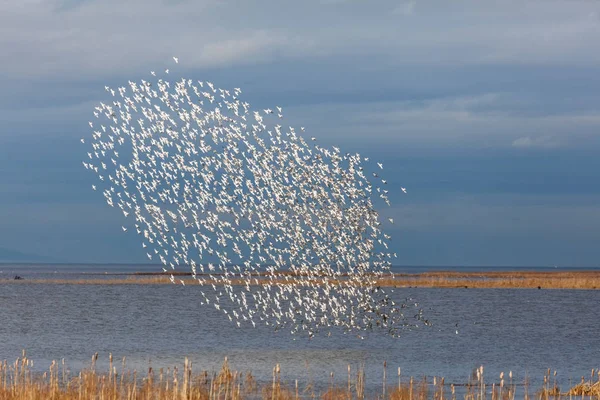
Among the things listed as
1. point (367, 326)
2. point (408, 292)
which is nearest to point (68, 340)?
point (367, 326)

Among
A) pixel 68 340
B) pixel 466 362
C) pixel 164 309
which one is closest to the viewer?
pixel 466 362

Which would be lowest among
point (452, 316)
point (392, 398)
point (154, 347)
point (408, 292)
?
point (392, 398)

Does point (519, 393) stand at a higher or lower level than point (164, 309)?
lower

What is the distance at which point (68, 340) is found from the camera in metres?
52.3

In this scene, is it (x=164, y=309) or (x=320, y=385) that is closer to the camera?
(x=320, y=385)

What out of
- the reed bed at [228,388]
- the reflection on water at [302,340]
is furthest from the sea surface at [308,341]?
the reed bed at [228,388]

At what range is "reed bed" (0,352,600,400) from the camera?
24734 millimetres

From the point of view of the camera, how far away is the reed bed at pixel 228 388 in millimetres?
24734

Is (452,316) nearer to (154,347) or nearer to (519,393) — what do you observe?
(154,347)

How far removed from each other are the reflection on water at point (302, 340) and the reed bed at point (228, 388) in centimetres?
360

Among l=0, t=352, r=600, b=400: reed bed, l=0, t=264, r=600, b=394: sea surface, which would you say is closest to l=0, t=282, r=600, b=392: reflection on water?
l=0, t=264, r=600, b=394: sea surface

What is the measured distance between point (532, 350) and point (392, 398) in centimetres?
2436

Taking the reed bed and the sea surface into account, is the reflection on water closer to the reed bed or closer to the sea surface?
the sea surface

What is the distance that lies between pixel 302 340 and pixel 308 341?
0.81 meters
